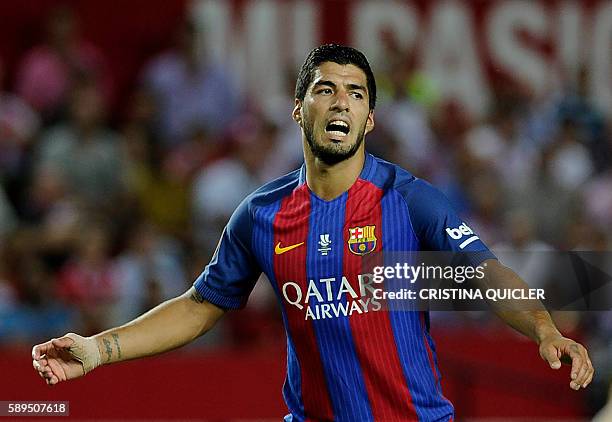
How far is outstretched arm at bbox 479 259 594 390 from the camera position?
429cm

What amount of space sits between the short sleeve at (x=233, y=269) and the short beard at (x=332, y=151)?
0.41m

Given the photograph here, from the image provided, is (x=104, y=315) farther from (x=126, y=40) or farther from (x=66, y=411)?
(x=126, y=40)

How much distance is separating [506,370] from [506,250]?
39.9 inches

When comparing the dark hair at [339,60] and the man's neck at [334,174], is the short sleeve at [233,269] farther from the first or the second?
the dark hair at [339,60]

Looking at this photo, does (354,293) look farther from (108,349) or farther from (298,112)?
(108,349)

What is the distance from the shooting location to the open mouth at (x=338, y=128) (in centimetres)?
498

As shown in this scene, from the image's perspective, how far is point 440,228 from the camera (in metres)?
4.84

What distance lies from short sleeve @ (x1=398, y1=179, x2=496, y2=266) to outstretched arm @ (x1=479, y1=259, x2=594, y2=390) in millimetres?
77

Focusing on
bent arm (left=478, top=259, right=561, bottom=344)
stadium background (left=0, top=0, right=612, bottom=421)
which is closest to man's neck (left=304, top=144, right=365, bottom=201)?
bent arm (left=478, top=259, right=561, bottom=344)

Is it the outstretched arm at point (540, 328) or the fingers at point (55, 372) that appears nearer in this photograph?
the outstretched arm at point (540, 328)

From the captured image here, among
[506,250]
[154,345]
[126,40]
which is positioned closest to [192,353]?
[506,250]

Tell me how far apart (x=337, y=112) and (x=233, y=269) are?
84cm

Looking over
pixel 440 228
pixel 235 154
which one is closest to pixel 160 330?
pixel 440 228

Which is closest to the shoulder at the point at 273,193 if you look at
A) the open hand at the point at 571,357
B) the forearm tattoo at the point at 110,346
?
the forearm tattoo at the point at 110,346
